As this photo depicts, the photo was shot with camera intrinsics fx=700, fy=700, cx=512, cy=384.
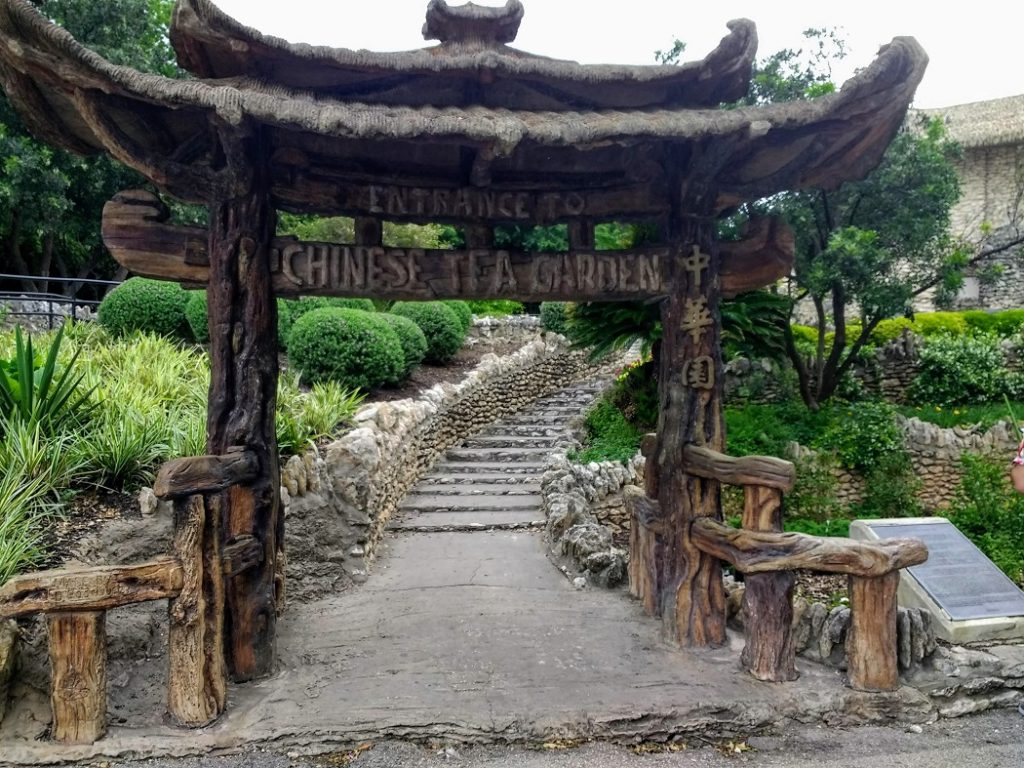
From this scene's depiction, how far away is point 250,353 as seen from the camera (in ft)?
13.9

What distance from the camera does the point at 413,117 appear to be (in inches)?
145

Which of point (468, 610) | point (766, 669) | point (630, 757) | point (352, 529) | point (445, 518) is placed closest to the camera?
point (630, 757)

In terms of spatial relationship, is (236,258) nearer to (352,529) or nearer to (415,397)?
(352,529)

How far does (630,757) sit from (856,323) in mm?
12800

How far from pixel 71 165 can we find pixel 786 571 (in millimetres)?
17069

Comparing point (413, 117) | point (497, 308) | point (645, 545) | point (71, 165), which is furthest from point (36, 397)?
point (497, 308)

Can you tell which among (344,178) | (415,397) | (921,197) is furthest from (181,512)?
(921,197)

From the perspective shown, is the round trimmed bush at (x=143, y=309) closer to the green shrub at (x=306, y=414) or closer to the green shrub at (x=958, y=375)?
the green shrub at (x=306, y=414)

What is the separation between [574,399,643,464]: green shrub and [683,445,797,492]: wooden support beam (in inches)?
232

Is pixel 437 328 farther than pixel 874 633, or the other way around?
pixel 437 328

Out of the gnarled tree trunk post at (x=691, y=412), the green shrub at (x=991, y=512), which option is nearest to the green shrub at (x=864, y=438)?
the green shrub at (x=991, y=512)

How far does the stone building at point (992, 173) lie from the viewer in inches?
784

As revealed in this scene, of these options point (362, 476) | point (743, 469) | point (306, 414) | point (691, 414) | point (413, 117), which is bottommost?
point (362, 476)

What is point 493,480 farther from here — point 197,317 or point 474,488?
point 197,317
